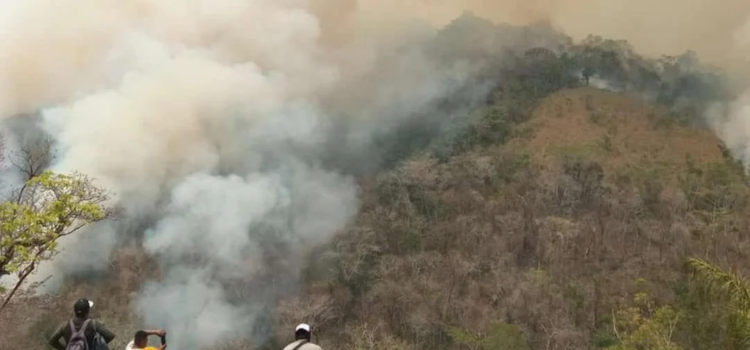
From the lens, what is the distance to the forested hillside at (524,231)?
3981 cm

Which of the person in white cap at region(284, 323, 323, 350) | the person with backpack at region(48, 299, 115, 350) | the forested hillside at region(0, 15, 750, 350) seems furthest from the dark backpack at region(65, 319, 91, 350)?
the forested hillside at region(0, 15, 750, 350)

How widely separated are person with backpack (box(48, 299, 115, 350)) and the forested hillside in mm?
16281

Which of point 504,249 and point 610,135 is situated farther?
point 610,135

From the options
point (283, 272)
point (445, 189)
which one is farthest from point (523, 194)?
point (283, 272)

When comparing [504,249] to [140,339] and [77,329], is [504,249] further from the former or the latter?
[77,329]

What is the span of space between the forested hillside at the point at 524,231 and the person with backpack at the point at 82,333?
16.3 meters

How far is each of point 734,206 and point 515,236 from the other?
73.8 ft

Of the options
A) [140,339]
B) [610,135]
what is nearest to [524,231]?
[610,135]

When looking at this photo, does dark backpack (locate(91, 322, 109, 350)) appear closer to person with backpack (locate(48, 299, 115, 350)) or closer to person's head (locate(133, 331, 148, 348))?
person with backpack (locate(48, 299, 115, 350))

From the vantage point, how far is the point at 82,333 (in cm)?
540

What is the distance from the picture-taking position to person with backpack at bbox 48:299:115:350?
538 centimetres

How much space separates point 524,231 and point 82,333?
52.3 m

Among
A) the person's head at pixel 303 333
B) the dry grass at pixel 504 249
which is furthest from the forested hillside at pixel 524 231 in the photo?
the person's head at pixel 303 333

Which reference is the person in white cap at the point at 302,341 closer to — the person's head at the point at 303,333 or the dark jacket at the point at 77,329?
the person's head at the point at 303,333
